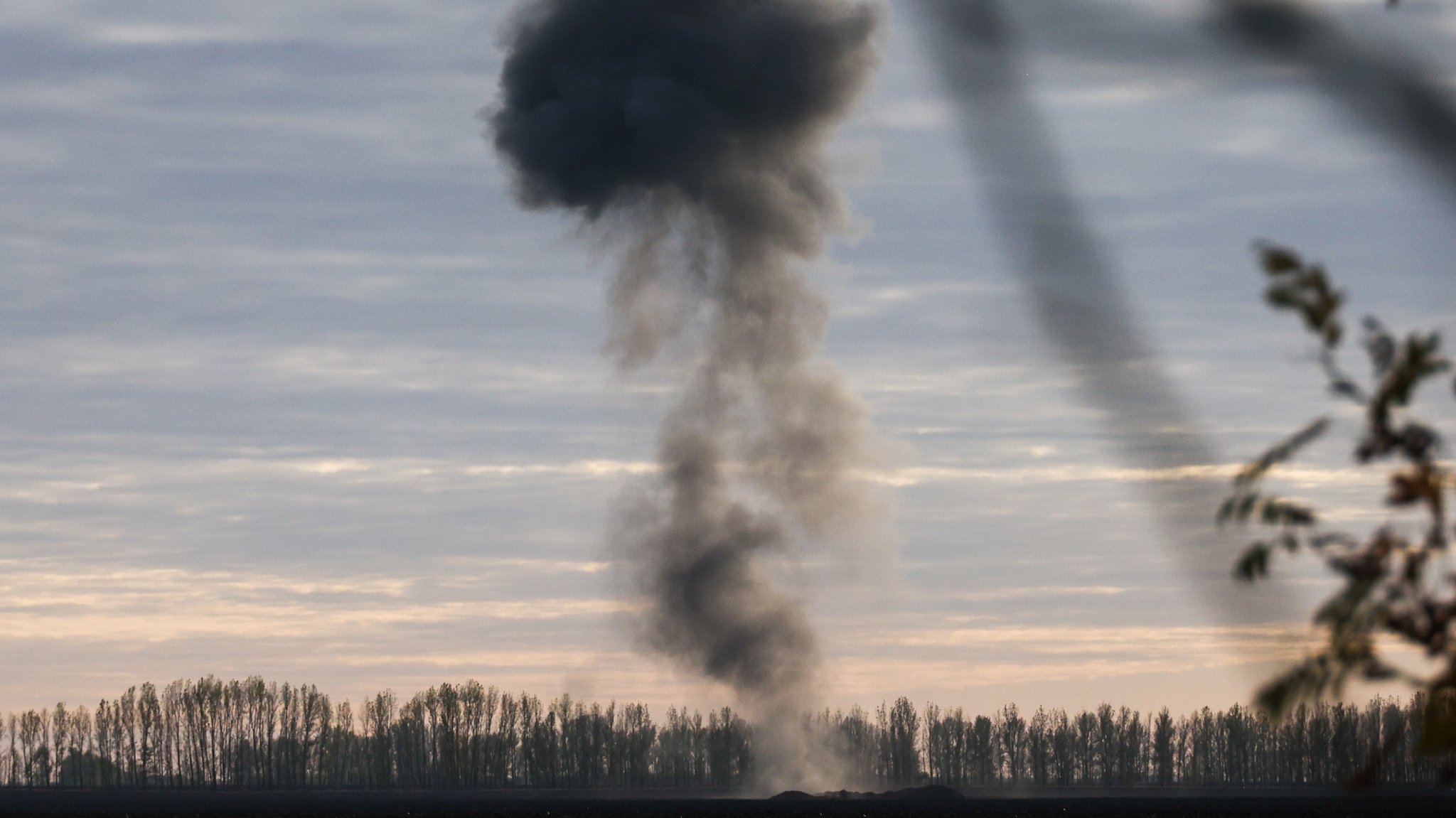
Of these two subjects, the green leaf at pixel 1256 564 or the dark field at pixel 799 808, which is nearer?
the green leaf at pixel 1256 564

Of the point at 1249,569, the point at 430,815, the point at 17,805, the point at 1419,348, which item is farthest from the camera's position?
the point at 17,805

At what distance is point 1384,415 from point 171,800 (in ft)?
561

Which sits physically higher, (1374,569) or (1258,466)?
(1258,466)

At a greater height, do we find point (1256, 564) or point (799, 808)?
point (1256, 564)

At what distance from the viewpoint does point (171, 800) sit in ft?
541

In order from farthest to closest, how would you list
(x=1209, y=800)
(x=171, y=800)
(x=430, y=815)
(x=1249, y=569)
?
(x=171, y=800) < (x=1209, y=800) < (x=430, y=815) < (x=1249, y=569)

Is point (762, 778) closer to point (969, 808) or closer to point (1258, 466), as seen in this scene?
point (969, 808)

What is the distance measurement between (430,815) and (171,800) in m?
75.6

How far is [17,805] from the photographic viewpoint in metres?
132

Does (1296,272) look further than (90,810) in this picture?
No

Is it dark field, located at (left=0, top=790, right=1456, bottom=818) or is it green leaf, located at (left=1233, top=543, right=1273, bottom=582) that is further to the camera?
dark field, located at (left=0, top=790, right=1456, bottom=818)

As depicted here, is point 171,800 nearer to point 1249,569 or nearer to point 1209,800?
point 1209,800

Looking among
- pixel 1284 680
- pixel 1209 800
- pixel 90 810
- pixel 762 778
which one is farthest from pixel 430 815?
pixel 1284 680

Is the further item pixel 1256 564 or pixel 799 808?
pixel 799 808
